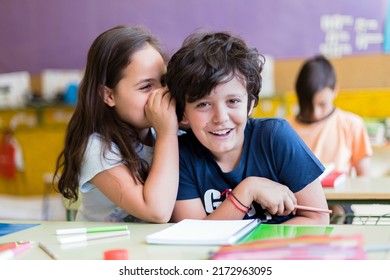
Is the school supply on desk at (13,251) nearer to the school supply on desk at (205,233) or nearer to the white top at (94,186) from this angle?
the school supply on desk at (205,233)

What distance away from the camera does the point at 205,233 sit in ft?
3.76

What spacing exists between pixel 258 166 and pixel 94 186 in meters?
0.42

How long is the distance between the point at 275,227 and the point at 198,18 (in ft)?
10.6

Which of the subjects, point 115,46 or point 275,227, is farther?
point 115,46

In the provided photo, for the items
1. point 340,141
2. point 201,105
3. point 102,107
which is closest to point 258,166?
point 201,105

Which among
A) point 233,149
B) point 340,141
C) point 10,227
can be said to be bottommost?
point 340,141

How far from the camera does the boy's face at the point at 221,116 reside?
141 centimetres

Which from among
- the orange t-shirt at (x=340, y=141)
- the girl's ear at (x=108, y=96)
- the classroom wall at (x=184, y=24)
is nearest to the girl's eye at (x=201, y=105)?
the girl's ear at (x=108, y=96)

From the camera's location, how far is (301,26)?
408 centimetres

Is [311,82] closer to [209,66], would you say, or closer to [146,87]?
[146,87]

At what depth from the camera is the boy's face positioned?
1.41 m

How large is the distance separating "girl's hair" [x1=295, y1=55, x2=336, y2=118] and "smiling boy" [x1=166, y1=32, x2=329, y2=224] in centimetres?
158
